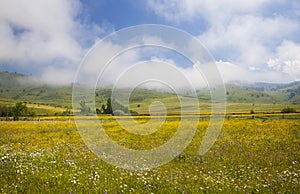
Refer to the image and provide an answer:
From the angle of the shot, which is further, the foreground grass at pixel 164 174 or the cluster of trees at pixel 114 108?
the cluster of trees at pixel 114 108

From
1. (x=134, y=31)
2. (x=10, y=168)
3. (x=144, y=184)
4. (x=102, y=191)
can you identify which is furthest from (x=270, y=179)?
(x=10, y=168)

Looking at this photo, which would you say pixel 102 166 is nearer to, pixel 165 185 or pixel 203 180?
pixel 165 185

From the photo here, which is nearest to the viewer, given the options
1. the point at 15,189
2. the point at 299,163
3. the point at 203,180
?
the point at 15,189

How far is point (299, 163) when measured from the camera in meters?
11.0

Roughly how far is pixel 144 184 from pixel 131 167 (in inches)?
79.1

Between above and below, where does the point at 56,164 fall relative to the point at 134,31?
below

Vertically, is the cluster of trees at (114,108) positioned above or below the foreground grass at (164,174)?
above

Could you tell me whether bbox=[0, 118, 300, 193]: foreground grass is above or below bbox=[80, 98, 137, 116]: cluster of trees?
below

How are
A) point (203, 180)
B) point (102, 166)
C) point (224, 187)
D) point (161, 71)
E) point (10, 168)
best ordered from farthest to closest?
point (161, 71) → point (102, 166) → point (10, 168) → point (203, 180) → point (224, 187)

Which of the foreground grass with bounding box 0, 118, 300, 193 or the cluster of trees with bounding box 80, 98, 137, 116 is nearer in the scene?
the foreground grass with bounding box 0, 118, 300, 193

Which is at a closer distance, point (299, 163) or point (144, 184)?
point (144, 184)

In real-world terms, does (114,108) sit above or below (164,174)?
above

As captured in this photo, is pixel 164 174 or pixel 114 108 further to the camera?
pixel 114 108

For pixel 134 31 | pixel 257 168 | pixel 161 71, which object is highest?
pixel 134 31
